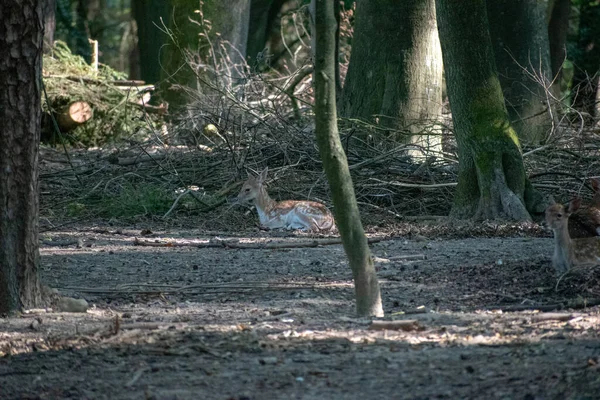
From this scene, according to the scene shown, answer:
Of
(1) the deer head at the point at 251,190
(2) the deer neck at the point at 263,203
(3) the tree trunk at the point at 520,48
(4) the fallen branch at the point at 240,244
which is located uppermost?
(3) the tree trunk at the point at 520,48

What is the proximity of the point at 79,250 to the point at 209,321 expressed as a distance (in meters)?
4.15

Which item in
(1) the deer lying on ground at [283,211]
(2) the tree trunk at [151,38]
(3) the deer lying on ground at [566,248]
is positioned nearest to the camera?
(3) the deer lying on ground at [566,248]

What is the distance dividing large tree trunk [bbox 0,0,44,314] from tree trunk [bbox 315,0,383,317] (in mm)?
2103

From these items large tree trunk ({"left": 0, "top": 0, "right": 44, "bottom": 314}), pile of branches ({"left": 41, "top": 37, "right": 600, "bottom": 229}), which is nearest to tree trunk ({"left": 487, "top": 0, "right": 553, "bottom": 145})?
pile of branches ({"left": 41, "top": 37, "right": 600, "bottom": 229})

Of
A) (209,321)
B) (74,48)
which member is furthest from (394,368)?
(74,48)

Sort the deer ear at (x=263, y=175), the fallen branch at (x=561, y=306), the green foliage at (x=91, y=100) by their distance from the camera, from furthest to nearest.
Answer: the green foliage at (x=91, y=100)
the deer ear at (x=263, y=175)
the fallen branch at (x=561, y=306)

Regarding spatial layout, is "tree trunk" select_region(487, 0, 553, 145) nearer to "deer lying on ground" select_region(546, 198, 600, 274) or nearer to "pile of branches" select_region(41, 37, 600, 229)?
"pile of branches" select_region(41, 37, 600, 229)

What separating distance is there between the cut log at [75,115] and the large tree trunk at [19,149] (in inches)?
499

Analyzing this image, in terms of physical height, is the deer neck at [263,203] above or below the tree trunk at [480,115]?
below

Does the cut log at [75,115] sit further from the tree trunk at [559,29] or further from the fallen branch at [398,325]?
the fallen branch at [398,325]

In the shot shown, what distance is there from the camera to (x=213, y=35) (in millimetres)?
21031

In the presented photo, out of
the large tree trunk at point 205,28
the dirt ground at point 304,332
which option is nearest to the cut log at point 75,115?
the large tree trunk at point 205,28

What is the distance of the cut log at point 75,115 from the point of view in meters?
19.3

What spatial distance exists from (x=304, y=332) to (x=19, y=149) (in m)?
2.51
